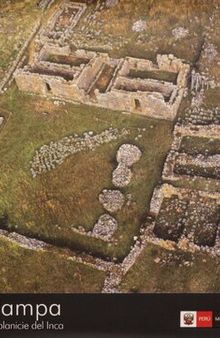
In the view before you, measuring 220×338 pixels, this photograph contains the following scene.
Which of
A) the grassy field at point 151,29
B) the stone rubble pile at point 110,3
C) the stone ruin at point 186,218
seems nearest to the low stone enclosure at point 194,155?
the stone ruin at point 186,218

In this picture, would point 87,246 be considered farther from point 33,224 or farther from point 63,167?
point 63,167

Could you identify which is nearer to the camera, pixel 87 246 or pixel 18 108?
pixel 87 246

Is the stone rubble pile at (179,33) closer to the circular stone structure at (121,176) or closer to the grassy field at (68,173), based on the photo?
the grassy field at (68,173)

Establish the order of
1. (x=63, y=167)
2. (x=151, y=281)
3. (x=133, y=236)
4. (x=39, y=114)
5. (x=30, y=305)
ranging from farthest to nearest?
(x=39, y=114), (x=63, y=167), (x=133, y=236), (x=151, y=281), (x=30, y=305)

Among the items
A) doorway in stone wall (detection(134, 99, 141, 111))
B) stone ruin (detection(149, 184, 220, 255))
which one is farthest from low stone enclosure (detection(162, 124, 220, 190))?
doorway in stone wall (detection(134, 99, 141, 111))

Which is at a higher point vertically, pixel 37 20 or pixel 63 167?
pixel 37 20

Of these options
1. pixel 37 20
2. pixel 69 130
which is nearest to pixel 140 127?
pixel 69 130

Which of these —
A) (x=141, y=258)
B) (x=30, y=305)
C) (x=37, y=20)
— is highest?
(x=37, y=20)

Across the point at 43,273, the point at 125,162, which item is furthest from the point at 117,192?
the point at 43,273
